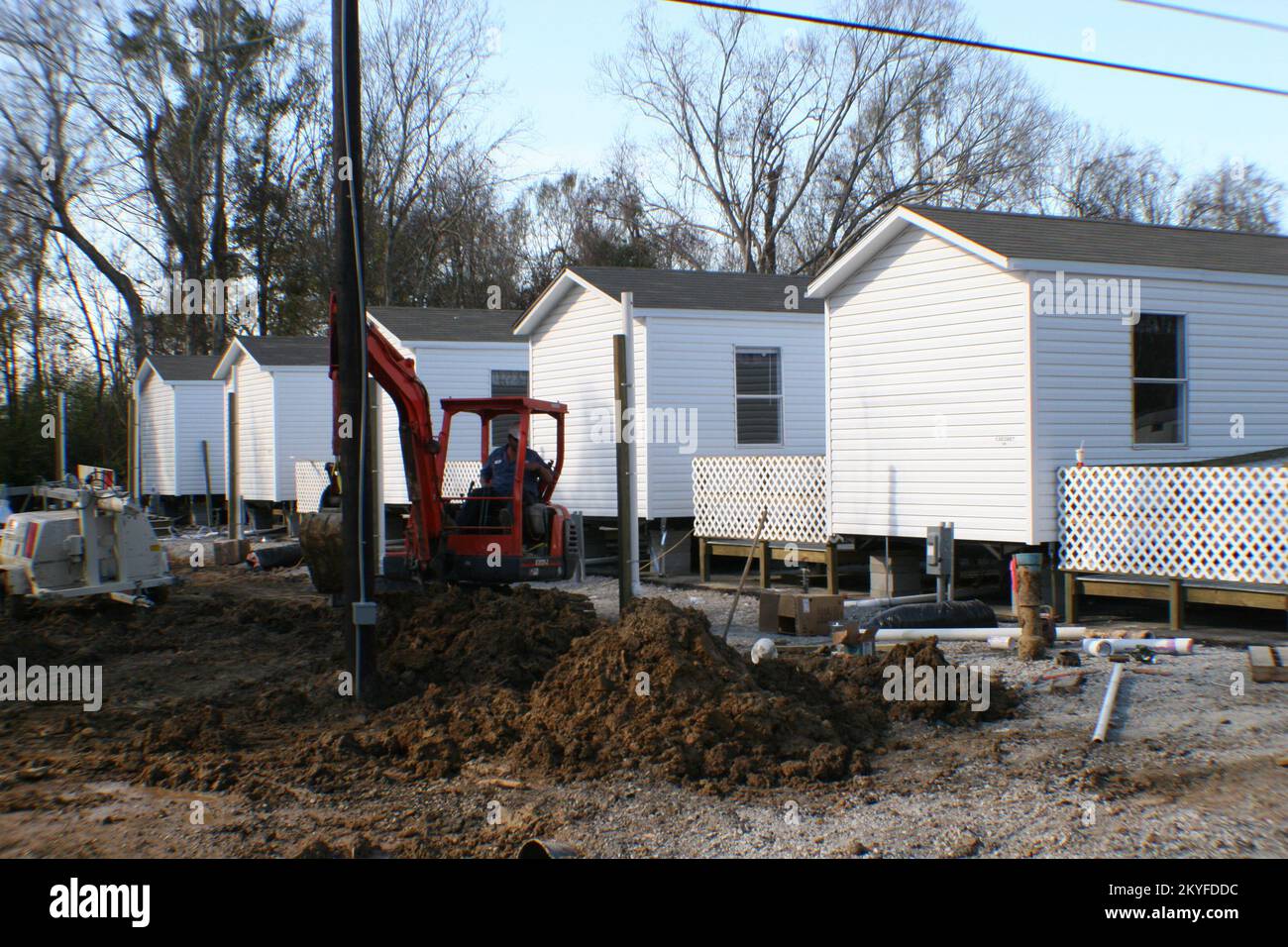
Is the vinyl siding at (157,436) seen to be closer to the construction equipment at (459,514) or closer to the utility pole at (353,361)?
the construction equipment at (459,514)

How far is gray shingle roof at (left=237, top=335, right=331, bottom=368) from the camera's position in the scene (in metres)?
28.9

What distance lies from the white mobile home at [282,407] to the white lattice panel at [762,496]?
47.3 feet

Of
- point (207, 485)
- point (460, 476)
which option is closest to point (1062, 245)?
point (460, 476)

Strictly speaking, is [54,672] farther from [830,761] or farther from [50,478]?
[50,478]

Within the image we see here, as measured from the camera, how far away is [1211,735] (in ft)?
24.3

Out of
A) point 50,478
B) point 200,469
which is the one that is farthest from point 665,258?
point 50,478

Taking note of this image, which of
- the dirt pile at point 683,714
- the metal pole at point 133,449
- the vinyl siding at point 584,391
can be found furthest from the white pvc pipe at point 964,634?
the metal pole at point 133,449

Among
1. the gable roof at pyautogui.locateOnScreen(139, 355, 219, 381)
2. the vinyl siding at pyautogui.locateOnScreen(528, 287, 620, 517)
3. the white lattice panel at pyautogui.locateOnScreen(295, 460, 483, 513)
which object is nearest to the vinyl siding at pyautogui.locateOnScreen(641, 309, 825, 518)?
the vinyl siding at pyautogui.locateOnScreen(528, 287, 620, 517)

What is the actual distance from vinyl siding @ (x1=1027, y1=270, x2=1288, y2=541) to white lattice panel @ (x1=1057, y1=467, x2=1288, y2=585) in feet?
1.76

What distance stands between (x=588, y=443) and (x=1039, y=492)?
351 inches

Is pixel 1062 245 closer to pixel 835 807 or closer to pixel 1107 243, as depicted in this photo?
pixel 1107 243

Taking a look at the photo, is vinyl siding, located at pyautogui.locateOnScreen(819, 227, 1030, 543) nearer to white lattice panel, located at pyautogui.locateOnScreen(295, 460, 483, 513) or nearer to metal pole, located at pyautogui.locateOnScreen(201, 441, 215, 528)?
white lattice panel, located at pyautogui.locateOnScreen(295, 460, 483, 513)

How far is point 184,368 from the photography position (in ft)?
118

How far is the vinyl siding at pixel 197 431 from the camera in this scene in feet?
114
